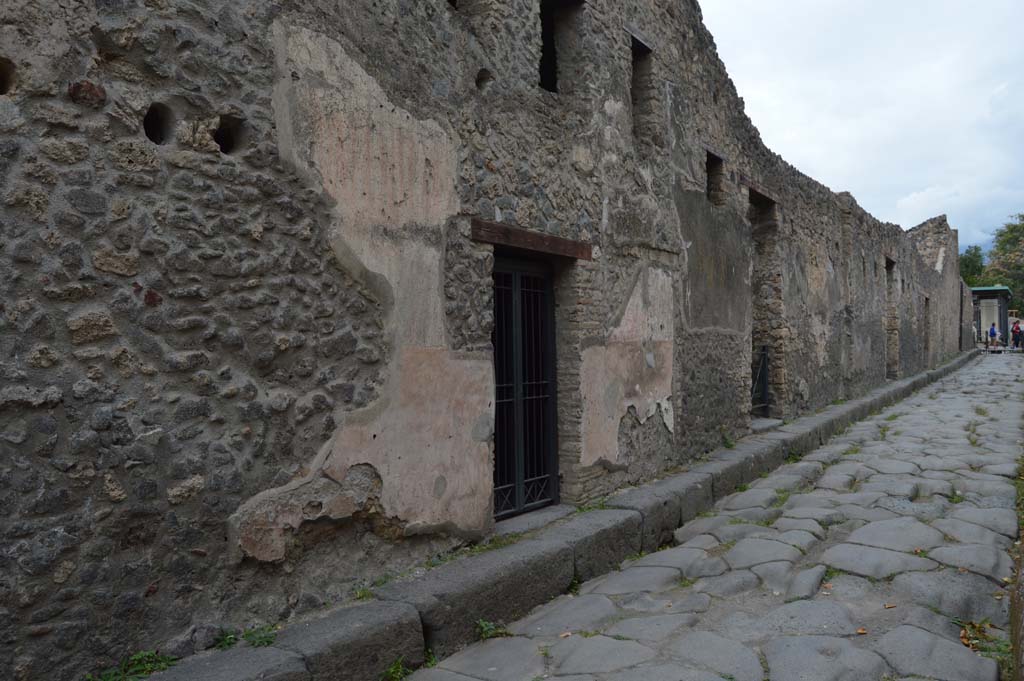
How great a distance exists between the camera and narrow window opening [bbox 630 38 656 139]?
19.8ft

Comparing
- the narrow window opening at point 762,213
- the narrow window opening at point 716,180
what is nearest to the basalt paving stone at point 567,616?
the narrow window opening at point 716,180

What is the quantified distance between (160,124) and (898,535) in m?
4.44

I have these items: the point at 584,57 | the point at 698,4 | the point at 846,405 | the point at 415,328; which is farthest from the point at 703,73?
the point at 846,405

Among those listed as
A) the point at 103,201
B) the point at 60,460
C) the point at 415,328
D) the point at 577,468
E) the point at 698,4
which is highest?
the point at 698,4

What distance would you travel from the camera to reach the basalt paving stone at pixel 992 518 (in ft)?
15.3

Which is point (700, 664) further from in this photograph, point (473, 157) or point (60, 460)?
point (473, 157)

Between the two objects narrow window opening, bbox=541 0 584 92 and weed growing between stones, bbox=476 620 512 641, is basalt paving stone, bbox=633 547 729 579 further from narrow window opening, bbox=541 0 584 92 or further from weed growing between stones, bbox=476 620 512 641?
narrow window opening, bbox=541 0 584 92

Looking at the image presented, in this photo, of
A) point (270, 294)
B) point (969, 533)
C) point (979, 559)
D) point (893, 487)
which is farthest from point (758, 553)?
point (270, 294)

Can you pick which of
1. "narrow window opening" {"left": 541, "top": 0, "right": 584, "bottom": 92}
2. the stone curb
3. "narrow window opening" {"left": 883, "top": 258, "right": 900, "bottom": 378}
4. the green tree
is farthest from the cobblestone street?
the green tree

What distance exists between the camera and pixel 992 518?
487 cm

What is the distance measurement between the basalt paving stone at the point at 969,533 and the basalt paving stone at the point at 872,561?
1.85ft

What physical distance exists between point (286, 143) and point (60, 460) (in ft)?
4.76

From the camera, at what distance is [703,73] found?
7.12m

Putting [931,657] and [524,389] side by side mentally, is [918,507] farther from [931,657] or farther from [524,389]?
[524,389]
